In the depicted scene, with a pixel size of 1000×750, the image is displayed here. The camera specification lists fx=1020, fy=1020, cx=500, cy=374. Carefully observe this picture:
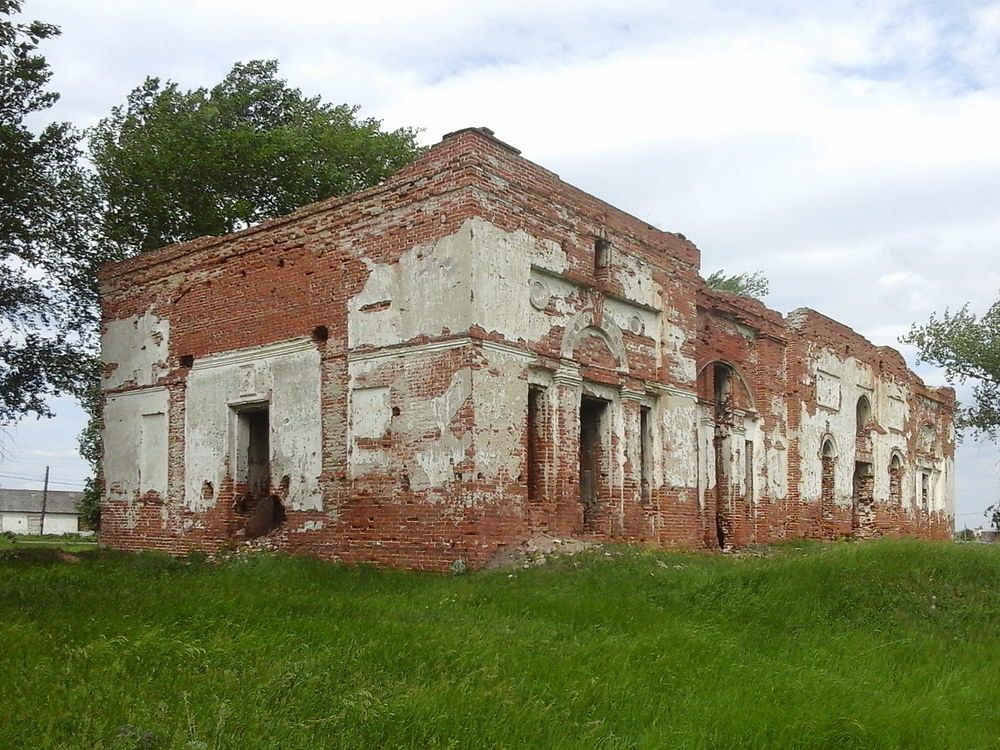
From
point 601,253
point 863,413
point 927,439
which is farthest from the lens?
point 927,439

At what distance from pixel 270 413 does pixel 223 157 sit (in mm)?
9728

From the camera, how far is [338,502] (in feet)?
45.1

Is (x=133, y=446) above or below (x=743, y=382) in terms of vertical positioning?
below

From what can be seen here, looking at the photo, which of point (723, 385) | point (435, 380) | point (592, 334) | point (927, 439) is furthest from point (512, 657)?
point (927, 439)

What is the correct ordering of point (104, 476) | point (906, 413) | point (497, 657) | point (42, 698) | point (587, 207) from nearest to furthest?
1. point (42, 698)
2. point (497, 657)
3. point (587, 207)
4. point (104, 476)
5. point (906, 413)

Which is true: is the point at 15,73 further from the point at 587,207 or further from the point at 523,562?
the point at 523,562

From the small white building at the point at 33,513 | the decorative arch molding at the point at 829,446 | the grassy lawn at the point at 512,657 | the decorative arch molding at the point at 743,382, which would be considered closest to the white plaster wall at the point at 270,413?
the grassy lawn at the point at 512,657

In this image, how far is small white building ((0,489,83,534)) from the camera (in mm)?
58375

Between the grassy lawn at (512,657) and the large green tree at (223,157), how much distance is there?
12028 mm

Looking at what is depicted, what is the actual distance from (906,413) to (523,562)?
1850 cm

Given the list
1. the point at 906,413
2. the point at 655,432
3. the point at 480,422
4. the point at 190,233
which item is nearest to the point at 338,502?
the point at 480,422

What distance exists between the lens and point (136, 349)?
1720 centimetres

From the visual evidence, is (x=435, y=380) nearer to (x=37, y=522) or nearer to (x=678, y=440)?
(x=678, y=440)

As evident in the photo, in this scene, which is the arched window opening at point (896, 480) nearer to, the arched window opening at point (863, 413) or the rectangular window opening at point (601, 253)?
the arched window opening at point (863, 413)
